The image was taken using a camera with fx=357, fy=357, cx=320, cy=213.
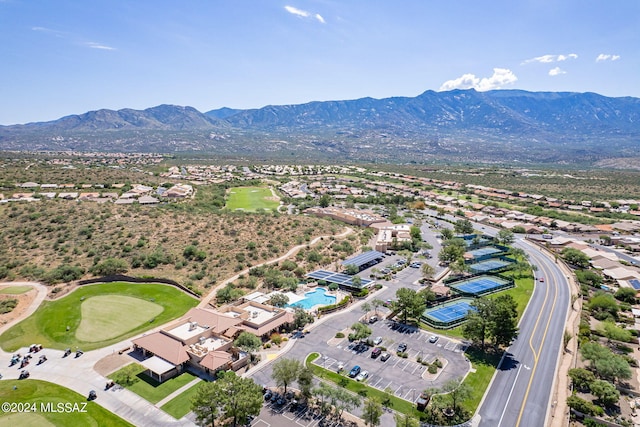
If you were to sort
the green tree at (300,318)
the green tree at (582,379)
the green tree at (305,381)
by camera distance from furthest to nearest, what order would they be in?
the green tree at (300,318)
the green tree at (582,379)
the green tree at (305,381)

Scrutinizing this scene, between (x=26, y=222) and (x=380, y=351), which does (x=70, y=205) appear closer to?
(x=26, y=222)

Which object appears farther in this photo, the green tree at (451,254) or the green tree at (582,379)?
the green tree at (451,254)

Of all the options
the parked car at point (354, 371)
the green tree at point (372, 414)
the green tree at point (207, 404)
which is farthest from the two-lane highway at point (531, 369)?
the green tree at point (207, 404)

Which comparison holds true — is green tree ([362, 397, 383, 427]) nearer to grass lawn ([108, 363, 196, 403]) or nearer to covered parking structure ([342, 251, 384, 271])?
grass lawn ([108, 363, 196, 403])

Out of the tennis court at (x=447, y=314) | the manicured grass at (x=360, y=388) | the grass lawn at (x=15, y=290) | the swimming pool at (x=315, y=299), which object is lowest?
the swimming pool at (x=315, y=299)

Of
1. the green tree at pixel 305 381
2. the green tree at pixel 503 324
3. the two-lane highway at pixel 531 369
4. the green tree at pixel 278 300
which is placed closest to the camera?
the two-lane highway at pixel 531 369

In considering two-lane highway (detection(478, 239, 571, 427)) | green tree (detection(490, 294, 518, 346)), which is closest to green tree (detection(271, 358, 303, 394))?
two-lane highway (detection(478, 239, 571, 427))

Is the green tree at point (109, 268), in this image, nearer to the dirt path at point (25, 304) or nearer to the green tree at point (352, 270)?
the dirt path at point (25, 304)
